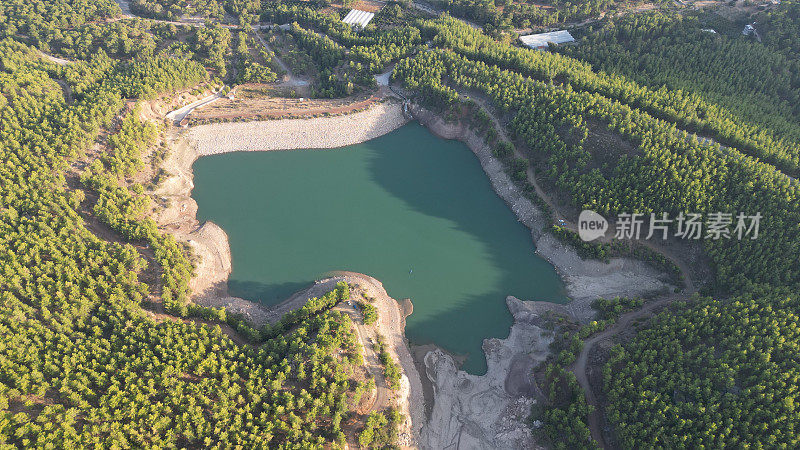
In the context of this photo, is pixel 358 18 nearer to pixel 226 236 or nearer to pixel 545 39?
pixel 545 39

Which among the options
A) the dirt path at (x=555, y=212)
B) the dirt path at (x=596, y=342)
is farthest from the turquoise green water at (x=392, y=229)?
the dirt path at (x=596, y=342)

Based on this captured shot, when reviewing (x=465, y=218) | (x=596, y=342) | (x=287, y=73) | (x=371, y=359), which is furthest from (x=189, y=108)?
(x=596, y=342)

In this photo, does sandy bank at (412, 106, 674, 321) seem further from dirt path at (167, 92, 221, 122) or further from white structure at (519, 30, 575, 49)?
dirt path at (167, 92, 221, 122)

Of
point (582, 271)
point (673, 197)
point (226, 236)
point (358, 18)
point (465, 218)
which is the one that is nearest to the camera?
point (673, 197)

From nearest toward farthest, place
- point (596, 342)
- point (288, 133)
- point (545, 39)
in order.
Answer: point (596, 342) < point (288, 133) < point (545, 39)

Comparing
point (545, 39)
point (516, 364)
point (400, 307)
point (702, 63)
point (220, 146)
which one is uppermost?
point (545, 39)

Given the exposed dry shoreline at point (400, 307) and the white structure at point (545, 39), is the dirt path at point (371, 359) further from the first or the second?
the white structure at point (545, 39)

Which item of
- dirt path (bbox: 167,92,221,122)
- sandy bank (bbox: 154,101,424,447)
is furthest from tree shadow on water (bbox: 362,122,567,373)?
dirt path (bbox: 167,92,221,122)
